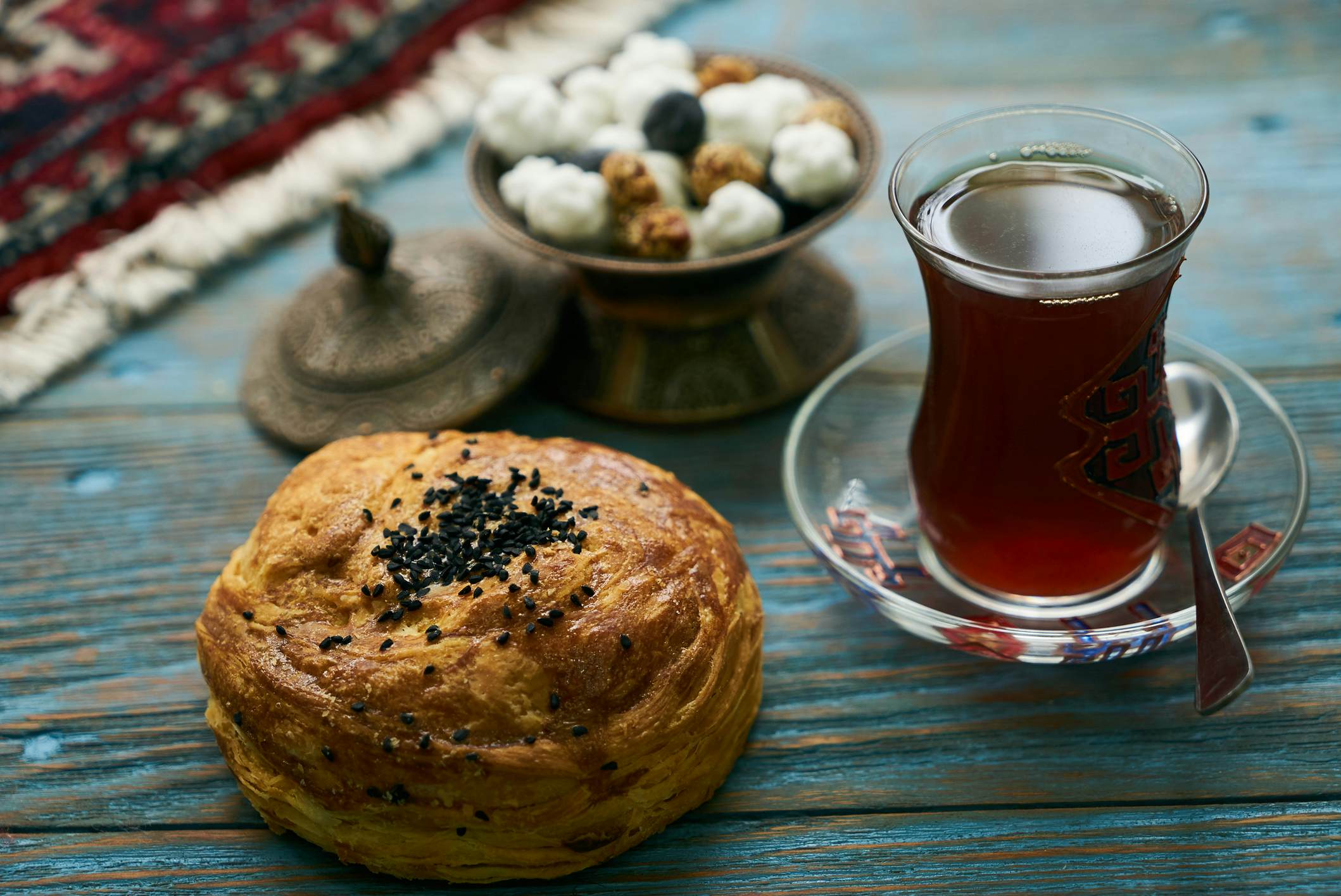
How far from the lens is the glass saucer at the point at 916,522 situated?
135 cm

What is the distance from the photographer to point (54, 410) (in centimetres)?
200

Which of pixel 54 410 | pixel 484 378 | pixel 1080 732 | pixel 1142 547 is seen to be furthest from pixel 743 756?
pixel 54 410

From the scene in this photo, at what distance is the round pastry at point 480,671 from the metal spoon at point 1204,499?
1.65 feet

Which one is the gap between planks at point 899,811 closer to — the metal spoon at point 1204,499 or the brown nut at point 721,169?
the metal spoon at point 1204,499

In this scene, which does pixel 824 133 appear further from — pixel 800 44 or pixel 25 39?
pixel 25 39

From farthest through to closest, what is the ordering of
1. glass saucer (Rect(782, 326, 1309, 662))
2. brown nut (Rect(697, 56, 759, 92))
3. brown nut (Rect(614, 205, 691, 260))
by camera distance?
brown nut (Rect(697, 56, 759, 92)) < brown nut (Rect(614, 205, 691, 260)) < glass saucer (Rect(782, 326, 1309, 662))

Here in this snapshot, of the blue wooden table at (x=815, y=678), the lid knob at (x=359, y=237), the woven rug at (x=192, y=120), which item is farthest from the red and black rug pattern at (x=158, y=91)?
the lid knob at (x=359, y=237)

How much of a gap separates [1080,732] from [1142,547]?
24cm

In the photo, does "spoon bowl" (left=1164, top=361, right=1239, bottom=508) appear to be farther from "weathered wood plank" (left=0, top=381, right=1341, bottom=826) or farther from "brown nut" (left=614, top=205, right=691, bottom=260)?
"brown nut" (left=614, top=205, right=691, bottom=260)

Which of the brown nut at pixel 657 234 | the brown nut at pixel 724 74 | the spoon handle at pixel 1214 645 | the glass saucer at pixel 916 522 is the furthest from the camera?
the brown nut at pixel 724 74

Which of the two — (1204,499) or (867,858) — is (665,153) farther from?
(867,858)

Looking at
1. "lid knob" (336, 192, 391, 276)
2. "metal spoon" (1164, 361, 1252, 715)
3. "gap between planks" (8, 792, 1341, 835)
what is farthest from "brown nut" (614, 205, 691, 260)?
"gap between planks" (8, 792, 1341, 835)

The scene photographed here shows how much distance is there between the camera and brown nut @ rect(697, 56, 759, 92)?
2.00m

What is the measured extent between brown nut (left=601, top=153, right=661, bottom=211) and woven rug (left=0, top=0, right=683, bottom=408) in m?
0.65
